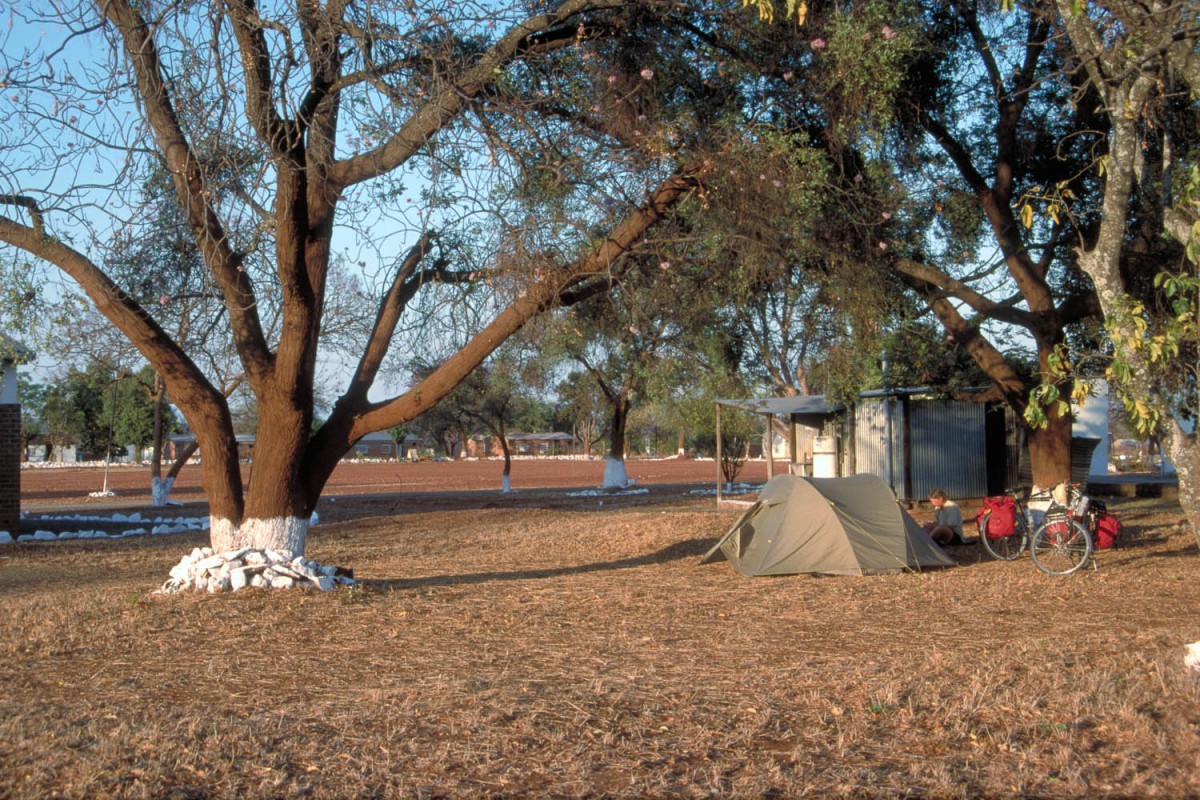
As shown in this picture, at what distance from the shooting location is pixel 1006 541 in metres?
13.6

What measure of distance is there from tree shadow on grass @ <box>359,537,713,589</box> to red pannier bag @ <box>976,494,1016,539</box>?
11.9 ft

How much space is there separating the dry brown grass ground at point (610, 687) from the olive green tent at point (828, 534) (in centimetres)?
39

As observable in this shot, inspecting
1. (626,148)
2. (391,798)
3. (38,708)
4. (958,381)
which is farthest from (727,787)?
(958,381)

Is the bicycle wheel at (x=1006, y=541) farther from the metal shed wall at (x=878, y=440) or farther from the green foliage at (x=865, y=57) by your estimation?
the metal shed wall at (x=878, y=440)

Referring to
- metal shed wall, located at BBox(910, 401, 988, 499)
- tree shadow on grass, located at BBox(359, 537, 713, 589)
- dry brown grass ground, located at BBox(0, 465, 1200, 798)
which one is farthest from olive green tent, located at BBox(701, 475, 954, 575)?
metal shed wall, located at BBox(910, 401, 988, 499)

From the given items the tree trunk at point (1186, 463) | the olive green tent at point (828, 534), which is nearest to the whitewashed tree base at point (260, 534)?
the olive green tent at point (828, 534)

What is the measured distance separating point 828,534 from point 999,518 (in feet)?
7.52

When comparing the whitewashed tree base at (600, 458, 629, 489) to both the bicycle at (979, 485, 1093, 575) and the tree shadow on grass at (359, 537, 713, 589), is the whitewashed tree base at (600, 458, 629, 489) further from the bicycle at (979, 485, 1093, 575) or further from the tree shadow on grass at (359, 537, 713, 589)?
the bicycle at (979, 485, 1093, 575)

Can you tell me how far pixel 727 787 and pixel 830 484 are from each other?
910 centimetres

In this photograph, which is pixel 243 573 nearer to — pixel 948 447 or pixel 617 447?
pixel 948 447

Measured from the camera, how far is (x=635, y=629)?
28.7 ft

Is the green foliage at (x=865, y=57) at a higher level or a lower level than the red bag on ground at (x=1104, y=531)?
higher

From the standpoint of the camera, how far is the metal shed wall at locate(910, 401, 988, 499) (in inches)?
895

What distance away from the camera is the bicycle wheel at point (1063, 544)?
1196cm
